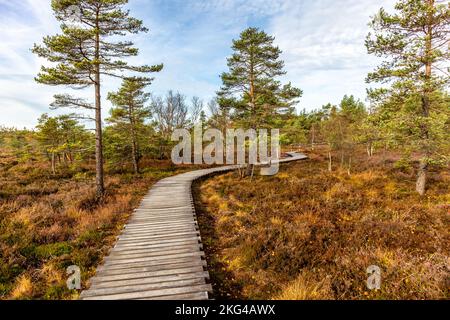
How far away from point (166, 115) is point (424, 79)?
4093 cm

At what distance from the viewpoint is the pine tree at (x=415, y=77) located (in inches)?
452

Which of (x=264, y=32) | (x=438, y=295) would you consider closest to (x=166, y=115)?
(x=264, y=32)

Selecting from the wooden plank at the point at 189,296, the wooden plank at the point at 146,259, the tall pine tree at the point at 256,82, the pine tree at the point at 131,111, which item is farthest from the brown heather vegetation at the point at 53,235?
the pine tree at the point at 131,111

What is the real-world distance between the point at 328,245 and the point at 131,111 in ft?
76.4

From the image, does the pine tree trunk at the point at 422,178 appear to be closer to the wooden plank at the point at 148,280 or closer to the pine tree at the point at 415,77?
the pine tree at the point at 415,77

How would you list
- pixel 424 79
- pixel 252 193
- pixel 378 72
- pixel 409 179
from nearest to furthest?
pixel 424 79, pixel 378 72, pixel 252 193, pixel 409 179

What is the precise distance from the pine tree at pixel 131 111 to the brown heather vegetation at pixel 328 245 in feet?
54.0

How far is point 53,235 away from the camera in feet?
28.3

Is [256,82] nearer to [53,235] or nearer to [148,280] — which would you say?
[53,235]

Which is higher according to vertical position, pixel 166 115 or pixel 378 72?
pixel 166 115

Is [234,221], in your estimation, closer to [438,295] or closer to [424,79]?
[438,295]

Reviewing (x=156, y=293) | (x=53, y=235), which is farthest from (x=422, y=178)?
(x=53, y=235)

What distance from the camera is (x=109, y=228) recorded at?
956cm

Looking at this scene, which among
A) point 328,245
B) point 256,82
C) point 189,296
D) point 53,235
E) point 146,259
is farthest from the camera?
point 256,82
